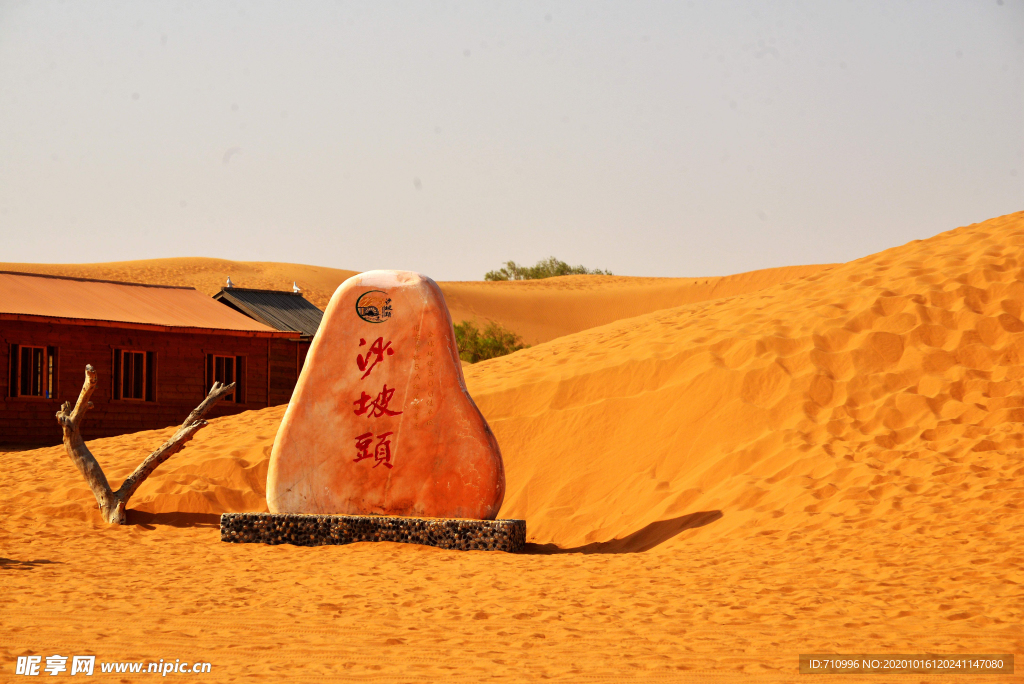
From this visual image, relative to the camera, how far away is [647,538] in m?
7.51

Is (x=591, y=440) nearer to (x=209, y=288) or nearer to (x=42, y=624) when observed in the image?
(x=42, y=624)

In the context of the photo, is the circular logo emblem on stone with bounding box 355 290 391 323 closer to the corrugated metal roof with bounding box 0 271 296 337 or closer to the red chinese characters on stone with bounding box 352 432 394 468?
A: the red chinese characters on stone with bounding box 352 432 394 468

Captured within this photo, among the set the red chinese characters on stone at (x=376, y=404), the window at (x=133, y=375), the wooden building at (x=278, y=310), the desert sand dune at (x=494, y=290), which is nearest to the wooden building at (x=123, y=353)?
the window at (x=133, y=375)

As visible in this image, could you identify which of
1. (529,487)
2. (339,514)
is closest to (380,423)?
(339,514)

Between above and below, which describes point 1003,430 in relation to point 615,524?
above

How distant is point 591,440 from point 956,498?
383 cm

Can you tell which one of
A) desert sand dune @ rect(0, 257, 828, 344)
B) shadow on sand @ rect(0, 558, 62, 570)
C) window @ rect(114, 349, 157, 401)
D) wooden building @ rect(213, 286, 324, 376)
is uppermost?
desert sand dune @ rect(0, 257, 828, 344)

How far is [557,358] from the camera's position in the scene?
41.5 feet

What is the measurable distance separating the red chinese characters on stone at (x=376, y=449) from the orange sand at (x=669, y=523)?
2.65ft

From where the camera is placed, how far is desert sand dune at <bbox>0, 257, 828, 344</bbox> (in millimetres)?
48625

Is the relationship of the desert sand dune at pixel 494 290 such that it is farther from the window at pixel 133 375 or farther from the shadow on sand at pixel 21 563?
the shadow on sand at pixel 21 563

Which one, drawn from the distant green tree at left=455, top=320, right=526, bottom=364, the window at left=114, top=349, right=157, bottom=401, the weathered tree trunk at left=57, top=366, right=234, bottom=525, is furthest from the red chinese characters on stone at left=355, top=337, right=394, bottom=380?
the distant green tree at left=455, top=320, right=526, bottom=364

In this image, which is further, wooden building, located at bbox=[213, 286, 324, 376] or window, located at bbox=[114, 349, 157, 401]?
wooden building, located at bbox=[213, 286, 324, 376]

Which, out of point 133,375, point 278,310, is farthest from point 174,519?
point 278,310
